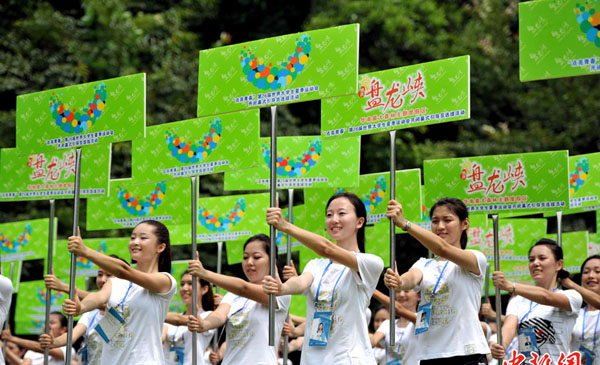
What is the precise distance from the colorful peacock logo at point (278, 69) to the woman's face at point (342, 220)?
877 mm

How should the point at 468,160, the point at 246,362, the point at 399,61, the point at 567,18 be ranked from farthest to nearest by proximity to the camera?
the point at 399,61 < the point at 468,160 < the point at 246,362 < the point at 567,18

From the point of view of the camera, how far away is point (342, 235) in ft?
19.8

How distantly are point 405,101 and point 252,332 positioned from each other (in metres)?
2.00

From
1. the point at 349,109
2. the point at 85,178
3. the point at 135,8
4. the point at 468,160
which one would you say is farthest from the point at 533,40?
the point at 135,8

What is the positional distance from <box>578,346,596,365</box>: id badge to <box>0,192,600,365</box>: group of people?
91 cm

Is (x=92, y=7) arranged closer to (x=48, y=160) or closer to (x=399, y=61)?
(x=399, y=61)

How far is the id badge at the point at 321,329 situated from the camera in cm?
573

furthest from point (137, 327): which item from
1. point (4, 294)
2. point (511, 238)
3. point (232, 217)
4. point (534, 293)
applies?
point (511, 238)

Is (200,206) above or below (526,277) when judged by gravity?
above

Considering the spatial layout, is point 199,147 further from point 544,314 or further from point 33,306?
point 33,306

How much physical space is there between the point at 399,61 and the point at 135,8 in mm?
4820

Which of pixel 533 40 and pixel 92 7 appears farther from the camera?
pixel 92 7

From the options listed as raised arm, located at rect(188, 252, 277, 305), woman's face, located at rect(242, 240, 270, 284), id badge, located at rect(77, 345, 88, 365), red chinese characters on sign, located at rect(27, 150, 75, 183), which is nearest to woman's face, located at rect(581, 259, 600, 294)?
woman's face, located at rect(242, 240, 270, 284)

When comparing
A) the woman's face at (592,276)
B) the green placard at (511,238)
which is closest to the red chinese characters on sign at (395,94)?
the woman's face at (592,276)
